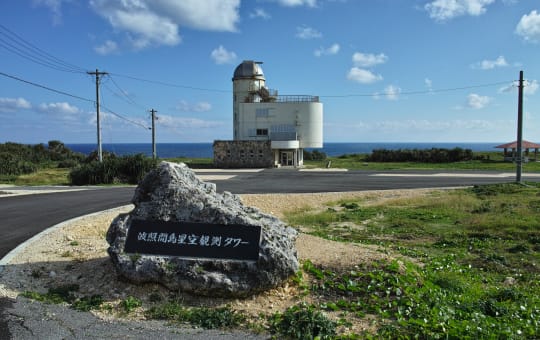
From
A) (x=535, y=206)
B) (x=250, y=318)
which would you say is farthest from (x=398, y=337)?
(x=535, y=206)

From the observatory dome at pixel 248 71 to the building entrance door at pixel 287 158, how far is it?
8962 mm

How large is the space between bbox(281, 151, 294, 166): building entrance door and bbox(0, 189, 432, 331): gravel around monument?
112 feet

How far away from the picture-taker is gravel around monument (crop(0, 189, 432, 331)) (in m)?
6.36

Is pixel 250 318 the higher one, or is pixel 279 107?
pixel 279 107

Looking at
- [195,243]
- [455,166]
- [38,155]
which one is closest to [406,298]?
[195,243]

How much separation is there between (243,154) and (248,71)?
383 inches

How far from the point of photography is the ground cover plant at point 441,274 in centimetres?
Result: 554

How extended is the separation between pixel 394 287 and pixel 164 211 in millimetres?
3816

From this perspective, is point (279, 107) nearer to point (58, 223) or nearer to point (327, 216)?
point (327, 216)

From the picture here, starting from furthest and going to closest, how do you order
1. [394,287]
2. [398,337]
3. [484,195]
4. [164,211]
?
[484,195]
[164,211]
[394,287]
[398,337]

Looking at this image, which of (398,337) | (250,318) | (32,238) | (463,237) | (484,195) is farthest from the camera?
(484,195)

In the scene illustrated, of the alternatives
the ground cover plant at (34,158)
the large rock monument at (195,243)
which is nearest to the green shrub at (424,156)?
the ground cover plant at (34,158)

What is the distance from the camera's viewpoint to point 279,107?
43969mm

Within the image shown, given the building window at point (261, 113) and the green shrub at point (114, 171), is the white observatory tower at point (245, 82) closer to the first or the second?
the building window at point (261, 113)
